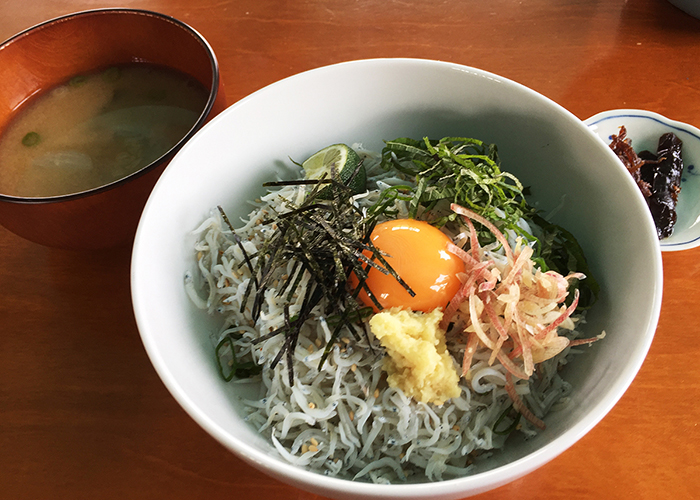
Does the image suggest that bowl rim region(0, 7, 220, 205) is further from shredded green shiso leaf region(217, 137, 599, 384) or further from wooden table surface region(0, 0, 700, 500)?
wooden table surface region(0, 0, 700, 500)

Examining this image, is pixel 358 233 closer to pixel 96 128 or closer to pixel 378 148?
pixel 378 148

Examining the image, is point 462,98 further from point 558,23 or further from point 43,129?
point 43,129

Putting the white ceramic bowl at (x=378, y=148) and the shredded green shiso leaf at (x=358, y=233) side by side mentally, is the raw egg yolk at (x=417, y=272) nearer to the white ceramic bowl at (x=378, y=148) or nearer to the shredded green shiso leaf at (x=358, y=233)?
the shredded green shiso leaf at (x=358, y=233)

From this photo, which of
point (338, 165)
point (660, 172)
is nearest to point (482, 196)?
point (338, 165)

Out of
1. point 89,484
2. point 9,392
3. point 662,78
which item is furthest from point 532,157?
point 9,392

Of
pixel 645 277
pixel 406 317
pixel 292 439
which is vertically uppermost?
pixel 645 277
